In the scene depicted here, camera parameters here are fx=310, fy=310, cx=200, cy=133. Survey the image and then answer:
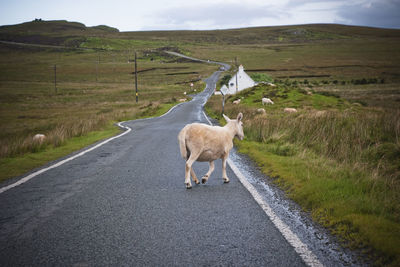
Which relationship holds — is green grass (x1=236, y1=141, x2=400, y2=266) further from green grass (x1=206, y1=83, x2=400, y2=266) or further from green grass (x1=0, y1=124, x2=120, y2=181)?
green grass (x1=0, y1=124, x2=120, y2=181)

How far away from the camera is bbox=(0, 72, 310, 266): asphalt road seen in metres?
3.34

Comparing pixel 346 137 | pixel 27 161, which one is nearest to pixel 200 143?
pixel 27 161

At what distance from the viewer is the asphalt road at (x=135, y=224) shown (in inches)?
132

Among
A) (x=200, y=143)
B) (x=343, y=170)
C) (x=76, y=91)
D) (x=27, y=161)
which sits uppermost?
(x=200, y=143)

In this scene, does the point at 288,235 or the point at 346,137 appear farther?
the point at 346,137

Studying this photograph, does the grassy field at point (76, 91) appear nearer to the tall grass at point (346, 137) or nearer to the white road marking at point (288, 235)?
the white road marking at point (288, 235)

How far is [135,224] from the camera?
14.0 ft

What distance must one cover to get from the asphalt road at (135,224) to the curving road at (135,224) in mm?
11

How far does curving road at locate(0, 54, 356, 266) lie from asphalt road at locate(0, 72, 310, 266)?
0.01 m

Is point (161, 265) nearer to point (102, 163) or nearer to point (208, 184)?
point (208, 184)

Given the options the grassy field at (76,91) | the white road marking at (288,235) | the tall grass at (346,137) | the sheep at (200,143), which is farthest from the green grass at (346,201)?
the grassy field at (76,91)

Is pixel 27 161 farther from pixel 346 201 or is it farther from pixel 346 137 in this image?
pixel 346 137

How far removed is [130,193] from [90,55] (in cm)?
18677

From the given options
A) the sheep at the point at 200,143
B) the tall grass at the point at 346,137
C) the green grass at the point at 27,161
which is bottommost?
the green grass at the point at 27,161
